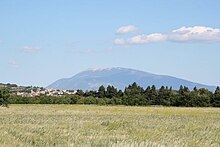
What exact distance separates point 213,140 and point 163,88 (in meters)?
102

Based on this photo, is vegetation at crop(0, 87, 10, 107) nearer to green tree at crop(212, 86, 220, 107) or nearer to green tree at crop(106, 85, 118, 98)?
green tree at crop(212, 86, 220, 107)

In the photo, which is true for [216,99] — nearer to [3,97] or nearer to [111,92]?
[111,92]

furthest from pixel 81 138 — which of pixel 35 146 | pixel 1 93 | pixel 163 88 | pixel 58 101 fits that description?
pixel 163 88

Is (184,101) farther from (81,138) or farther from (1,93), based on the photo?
(81,138)

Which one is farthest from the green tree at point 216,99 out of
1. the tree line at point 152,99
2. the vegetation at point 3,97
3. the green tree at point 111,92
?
the vegetation at point 3,97

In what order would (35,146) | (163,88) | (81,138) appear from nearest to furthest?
(35,146)
(81,138)
(163,88)

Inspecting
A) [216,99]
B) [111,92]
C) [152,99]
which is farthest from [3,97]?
[111,92]

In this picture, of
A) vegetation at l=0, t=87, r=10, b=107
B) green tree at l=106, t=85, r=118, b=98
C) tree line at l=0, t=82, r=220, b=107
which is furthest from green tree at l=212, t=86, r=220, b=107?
vegetation at l=0, t=87, r=10, b=107

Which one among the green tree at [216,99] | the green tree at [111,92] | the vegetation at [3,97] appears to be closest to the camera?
the vegetation at [3,97]

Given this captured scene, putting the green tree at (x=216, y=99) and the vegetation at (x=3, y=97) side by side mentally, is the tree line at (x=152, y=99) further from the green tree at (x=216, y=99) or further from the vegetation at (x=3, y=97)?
the vegetation at (x=3, y=97)

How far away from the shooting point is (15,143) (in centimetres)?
1434

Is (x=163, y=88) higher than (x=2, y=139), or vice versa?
(x=163, y=88)

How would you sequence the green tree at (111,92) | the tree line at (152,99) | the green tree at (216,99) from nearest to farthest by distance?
the green tree at (216,99) < the tree line at (152,99) < the green tree at (111,92)

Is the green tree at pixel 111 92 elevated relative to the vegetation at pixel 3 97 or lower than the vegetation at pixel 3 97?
elevated
